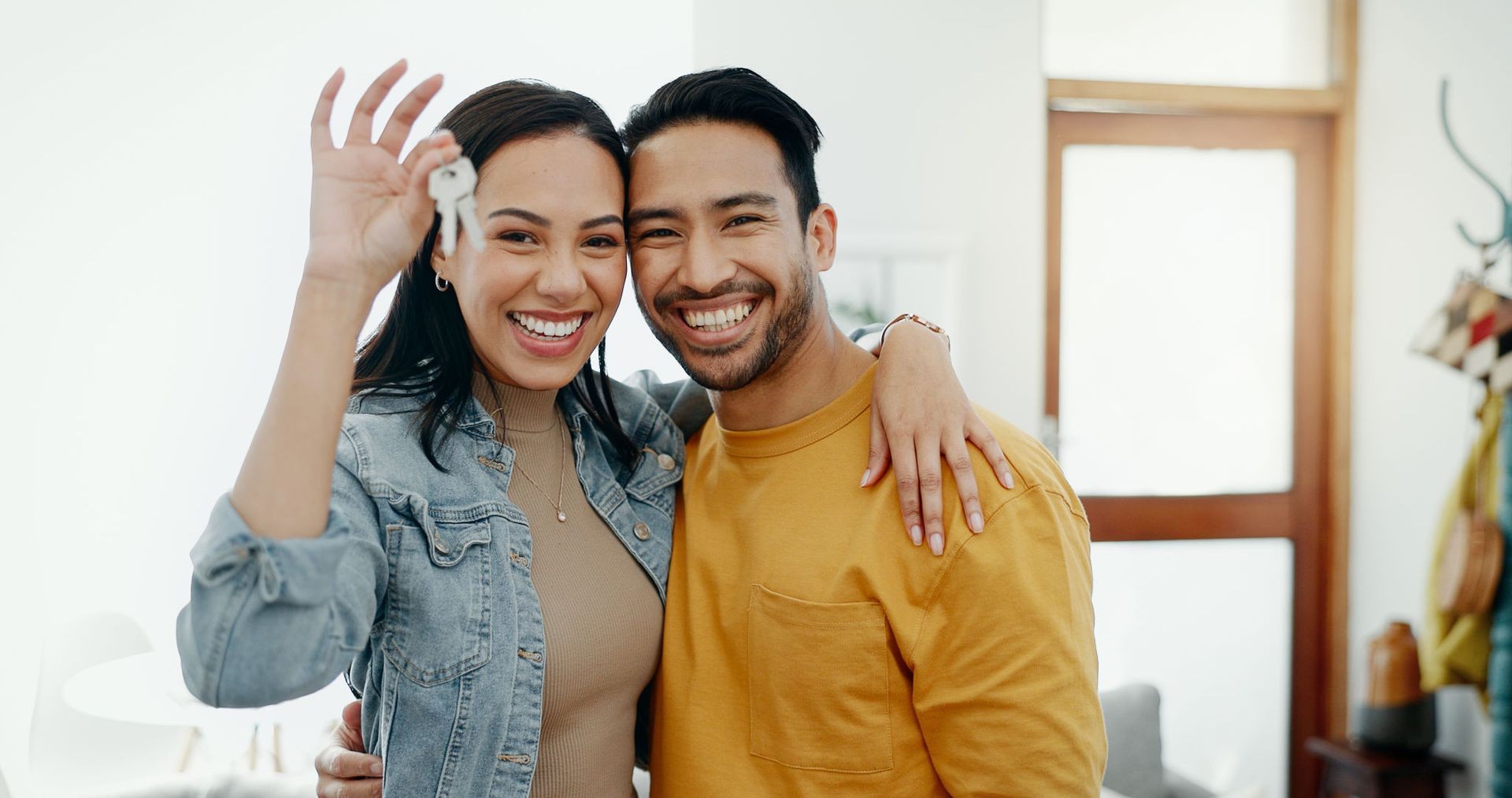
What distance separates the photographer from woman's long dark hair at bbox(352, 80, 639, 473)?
1188 mm

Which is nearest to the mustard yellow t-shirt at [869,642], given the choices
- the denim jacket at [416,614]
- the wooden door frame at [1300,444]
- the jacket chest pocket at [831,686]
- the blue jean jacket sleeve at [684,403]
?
the jacket chest pocket at [831,686]

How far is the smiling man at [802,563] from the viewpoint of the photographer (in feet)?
3.70

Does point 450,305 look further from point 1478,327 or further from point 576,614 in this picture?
point 1478,327

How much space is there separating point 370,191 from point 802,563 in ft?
2.04

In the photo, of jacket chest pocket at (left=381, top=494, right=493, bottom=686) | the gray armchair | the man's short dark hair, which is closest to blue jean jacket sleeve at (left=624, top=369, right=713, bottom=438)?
the man's short dark hair

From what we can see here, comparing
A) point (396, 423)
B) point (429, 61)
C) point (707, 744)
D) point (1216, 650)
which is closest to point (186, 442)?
point (429, 61)

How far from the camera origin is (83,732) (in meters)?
2.56

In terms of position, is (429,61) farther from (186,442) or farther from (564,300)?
(564,300)

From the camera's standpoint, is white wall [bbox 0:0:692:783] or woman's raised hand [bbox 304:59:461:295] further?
white wall [bbox 0:0:692:783]

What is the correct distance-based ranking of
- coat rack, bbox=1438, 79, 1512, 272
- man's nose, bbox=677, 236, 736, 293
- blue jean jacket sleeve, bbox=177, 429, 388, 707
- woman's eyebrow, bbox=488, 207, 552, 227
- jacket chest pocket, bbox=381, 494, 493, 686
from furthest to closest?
1. coat rack, bbox=1438, 79, 1512, 272
2. man's nose, bbox=677, 236, 736, 293
3. woman's eyebrow, bbox=488, 207, 552, 227
4. jacket chest pocket, bbox=381, 494, 493, 686
5. blue jean jacket sleeve, bbox=177, 429, 388, 707

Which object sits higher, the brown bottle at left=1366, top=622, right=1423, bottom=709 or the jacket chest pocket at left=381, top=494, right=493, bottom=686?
the jacket chest pocket at left=381, top=494, right=493, bottom=686

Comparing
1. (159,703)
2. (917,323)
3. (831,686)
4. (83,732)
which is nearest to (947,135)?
(917,323)

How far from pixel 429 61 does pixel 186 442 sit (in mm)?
1207

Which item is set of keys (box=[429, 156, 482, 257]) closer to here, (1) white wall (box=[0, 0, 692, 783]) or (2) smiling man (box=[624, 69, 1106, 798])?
(2) smiling man (box=[624, 69, 1106, 798])
